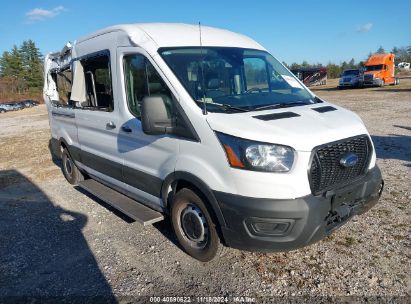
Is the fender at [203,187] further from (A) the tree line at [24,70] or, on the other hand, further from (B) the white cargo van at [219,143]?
(A) the tree line at [24,70]

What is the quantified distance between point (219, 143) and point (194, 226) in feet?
3.46

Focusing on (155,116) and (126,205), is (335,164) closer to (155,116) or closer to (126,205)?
(155,116)

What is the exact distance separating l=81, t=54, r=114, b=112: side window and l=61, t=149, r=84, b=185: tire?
1548 millimetres

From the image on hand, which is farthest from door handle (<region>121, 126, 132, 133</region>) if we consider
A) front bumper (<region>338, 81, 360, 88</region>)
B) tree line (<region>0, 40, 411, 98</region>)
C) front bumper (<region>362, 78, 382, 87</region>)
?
tree line (<region>0, 40, 411, 98</region>)

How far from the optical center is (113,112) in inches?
178

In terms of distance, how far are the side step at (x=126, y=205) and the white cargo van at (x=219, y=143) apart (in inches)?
1.1

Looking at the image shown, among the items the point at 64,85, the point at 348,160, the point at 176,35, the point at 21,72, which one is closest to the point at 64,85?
the point at 64,85

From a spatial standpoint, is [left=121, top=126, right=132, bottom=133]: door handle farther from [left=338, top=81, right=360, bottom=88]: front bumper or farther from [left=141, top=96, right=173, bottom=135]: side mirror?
[left=338, top=81, right=360, bottom=88]: front bumper

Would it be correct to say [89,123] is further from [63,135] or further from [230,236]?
[230,236]

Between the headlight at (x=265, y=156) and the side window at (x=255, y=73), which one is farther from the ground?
the side window at (x=255, y=73)

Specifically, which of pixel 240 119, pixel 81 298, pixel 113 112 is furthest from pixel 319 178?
pixel 113 112

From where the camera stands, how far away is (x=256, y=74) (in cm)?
430

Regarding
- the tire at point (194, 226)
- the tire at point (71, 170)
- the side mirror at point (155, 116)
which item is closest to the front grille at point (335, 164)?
the tire at point (194, 226)

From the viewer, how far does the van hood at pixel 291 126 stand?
9.79 feet
